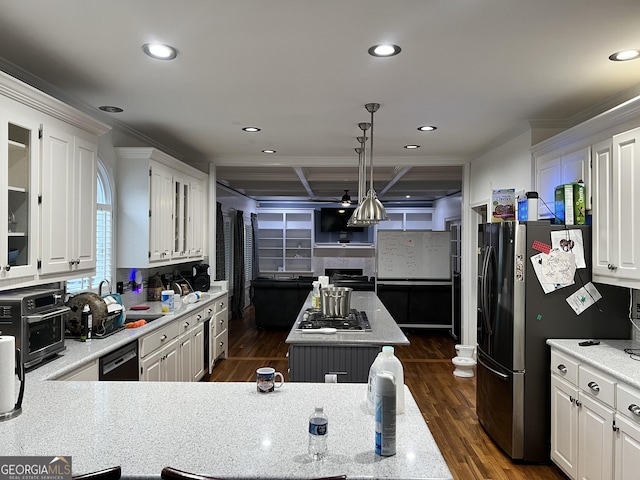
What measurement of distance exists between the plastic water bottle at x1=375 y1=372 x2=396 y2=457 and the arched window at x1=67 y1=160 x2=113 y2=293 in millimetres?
3135

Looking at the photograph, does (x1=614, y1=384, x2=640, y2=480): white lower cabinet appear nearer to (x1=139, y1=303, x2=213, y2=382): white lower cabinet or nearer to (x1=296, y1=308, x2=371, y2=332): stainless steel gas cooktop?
(x1=296, y1=308, x2=371, y2=332): stainless steel gas cooktop

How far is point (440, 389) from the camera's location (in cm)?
459

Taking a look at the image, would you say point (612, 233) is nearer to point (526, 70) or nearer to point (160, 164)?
point (526, 70)

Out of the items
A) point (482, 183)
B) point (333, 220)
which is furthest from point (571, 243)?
point (333, 220)

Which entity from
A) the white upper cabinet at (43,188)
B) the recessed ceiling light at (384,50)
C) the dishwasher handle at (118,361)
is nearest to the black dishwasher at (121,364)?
the dishwasher handle at (118,361)

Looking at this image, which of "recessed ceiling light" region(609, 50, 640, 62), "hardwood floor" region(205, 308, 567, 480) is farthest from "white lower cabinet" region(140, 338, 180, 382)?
"recessed ceiling light" region(609, 50, 640, 62)

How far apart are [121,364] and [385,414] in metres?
2.13

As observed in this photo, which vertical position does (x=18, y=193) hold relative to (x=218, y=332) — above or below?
above

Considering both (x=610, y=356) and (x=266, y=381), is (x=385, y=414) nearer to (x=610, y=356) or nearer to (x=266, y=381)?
(x=266, y=381)

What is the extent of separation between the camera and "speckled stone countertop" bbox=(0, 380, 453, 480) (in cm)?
130

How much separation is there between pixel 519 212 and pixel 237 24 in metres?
2.30

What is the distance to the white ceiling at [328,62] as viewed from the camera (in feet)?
6.67

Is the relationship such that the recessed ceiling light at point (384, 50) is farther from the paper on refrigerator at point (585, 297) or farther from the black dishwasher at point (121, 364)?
the black dishwasher at point (121, 364)

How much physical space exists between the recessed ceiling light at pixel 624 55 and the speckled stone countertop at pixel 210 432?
2227 mm
